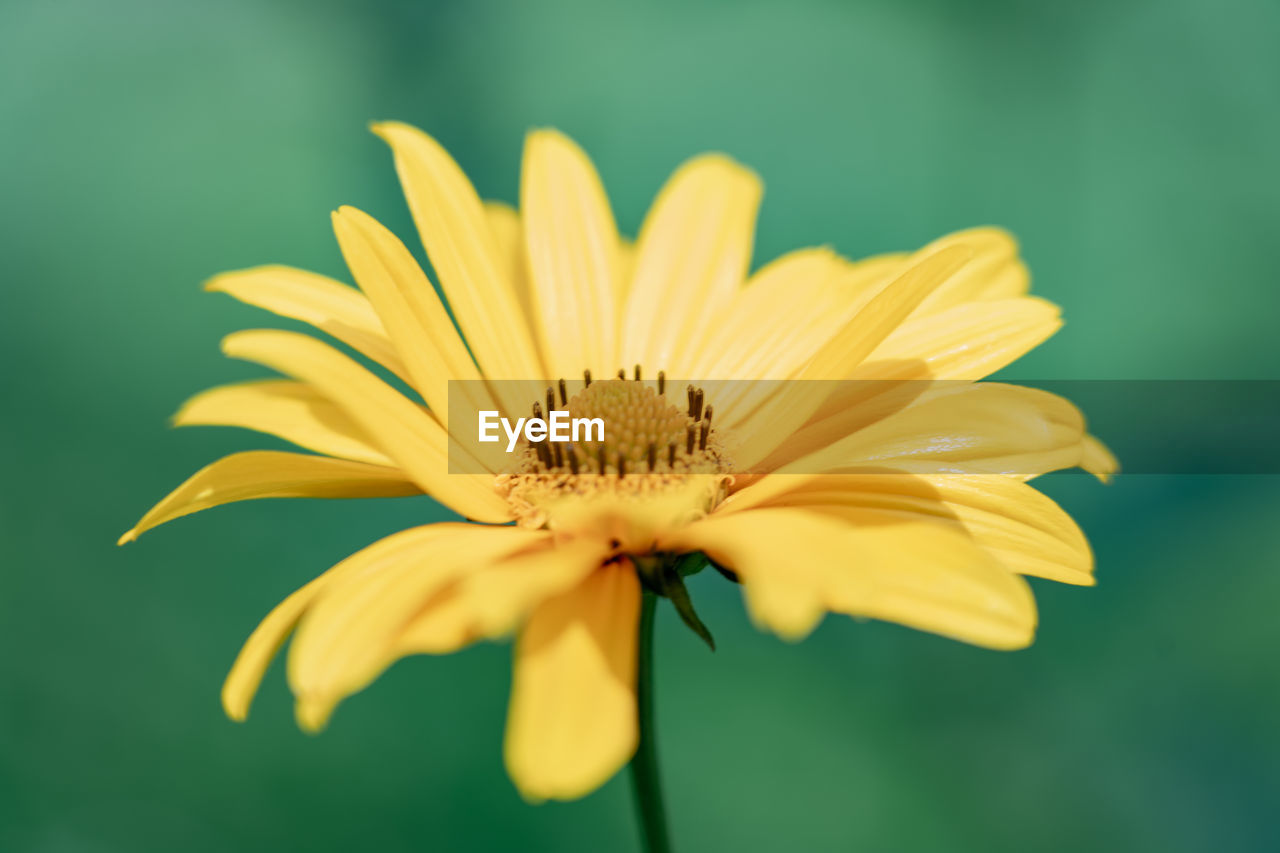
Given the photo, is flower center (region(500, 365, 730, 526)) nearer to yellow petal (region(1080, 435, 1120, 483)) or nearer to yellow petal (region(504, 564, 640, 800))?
yellow petal (region(504, 564, 640, 800))

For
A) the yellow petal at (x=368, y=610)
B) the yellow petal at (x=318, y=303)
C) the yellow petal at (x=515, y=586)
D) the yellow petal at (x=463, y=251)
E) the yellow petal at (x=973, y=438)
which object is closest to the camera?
the yellow petal at (x=515, y=586)

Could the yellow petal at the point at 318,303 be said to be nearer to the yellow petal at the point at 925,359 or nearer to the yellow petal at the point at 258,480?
the yellow petal at the point at 258,480

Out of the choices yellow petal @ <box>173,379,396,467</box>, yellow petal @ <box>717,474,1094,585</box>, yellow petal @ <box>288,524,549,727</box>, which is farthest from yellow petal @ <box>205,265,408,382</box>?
yellow petal @ <box>717,474,1094,585</box>

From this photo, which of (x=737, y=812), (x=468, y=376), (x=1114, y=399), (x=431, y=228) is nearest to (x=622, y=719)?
(x=468, y=376)

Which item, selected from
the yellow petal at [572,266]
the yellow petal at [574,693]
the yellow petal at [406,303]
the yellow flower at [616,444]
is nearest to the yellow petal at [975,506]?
the yellow flower at [616,444]

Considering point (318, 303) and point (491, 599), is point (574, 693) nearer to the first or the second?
point (491, 599)

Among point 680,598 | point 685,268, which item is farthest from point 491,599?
point 685,268
